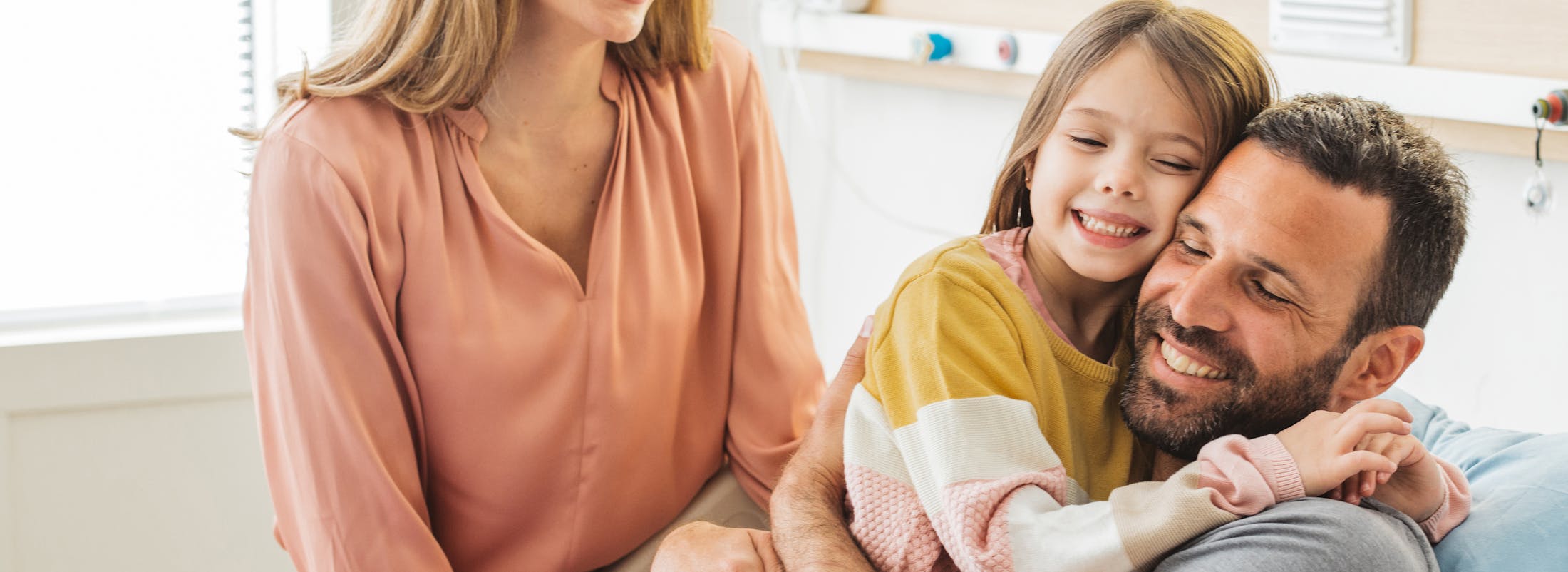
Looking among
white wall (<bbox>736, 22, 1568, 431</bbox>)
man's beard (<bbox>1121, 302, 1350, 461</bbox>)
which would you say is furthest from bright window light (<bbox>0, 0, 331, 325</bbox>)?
man's beard (<bbox>1121, 302, 1350, 461</bbox>)

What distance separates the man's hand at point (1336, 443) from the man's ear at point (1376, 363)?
0.33 ft

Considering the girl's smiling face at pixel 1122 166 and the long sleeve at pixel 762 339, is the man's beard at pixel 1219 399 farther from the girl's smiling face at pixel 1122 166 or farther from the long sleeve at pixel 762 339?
the long sleeve at pixel 762 339

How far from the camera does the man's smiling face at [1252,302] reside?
132 cm

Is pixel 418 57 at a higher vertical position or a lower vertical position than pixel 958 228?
higher

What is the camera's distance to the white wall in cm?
181

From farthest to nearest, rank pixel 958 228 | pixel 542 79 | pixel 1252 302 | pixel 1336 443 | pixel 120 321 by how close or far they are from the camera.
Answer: pixel 958 228 → pixel 120 321 → pixel 542 79 → pixel 1252 302 → pixel 1336 443

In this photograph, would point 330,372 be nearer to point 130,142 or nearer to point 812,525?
point 812,525

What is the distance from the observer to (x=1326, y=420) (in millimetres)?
1278

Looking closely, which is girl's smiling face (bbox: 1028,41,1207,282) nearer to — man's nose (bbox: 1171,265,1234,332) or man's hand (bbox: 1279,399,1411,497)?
man's nose (bbox: 1171,265,1234,332)

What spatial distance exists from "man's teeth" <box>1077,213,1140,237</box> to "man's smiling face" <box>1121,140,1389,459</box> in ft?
0.15

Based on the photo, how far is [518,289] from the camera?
64.4 inches

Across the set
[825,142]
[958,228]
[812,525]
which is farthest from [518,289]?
[825,142]

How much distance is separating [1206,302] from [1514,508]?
0.40 m

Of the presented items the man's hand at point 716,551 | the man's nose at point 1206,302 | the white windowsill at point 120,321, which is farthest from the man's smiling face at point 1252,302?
the white windowsill at point 120,321
